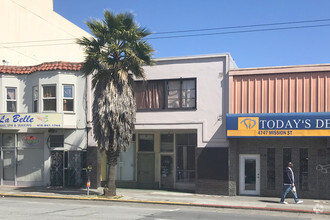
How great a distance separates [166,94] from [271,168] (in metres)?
6.36

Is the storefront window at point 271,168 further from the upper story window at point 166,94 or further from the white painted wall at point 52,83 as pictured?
the white painted wall at point 52,83

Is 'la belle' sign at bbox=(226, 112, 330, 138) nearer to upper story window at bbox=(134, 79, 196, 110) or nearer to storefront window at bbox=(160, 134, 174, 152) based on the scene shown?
upper story window at bbox=(134, 79, 196, 110)

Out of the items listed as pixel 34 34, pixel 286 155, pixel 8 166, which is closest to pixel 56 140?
pixel 8 166

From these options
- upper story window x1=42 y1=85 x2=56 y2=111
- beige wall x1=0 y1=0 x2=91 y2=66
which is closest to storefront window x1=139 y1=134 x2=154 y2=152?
upper story window x1=42 y1=85 x2=56 y2=111

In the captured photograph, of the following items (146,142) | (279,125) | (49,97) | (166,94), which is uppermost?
(166,94)

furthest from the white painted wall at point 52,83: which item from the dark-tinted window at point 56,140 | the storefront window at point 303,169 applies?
the storefront window at point 303,169

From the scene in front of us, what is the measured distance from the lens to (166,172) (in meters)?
21.2

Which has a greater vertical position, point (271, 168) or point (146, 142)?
point (146, 142)

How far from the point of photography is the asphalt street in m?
12.3

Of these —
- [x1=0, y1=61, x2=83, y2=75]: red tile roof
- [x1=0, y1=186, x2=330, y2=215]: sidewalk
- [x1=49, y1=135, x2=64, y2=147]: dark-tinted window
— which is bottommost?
[x1=0, y1=186, x2=330, y2=215]: sidewalk

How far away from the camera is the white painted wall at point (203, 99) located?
1842 centimetres

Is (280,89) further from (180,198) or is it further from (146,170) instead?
(146,170)

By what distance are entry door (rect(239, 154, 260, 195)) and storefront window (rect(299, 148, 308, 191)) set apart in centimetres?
195

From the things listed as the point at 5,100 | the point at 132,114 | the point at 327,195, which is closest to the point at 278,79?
the point at 327,195
